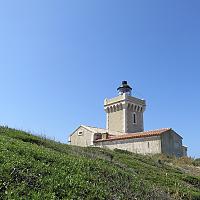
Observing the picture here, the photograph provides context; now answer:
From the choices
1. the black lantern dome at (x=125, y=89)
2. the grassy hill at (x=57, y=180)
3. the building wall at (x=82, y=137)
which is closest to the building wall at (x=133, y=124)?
the black lantern dome at (x=125, y=89)

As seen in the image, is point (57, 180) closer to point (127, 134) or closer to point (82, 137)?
point (127, 134)

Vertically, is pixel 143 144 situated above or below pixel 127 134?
below

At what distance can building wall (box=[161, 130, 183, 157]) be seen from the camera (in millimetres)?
42000

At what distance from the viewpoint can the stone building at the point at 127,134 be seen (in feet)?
139

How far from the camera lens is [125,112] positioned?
56750 mm

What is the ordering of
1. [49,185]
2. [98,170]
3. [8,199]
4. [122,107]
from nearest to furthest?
[8,199] < [49,185] < [98,170] < [122,107]

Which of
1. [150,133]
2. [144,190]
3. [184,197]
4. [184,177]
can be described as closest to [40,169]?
[144,190]

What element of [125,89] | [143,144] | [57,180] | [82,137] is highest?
[125,89]

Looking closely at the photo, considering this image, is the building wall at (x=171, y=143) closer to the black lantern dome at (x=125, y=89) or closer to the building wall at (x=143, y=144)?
the building wall at (x=143, y=144)

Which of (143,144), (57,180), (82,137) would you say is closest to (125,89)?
(82,137)

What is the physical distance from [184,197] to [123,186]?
3.86m

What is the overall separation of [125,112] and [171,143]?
14.7m

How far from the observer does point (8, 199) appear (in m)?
7.54

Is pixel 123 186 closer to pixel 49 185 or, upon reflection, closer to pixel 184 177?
pixel 49 185
